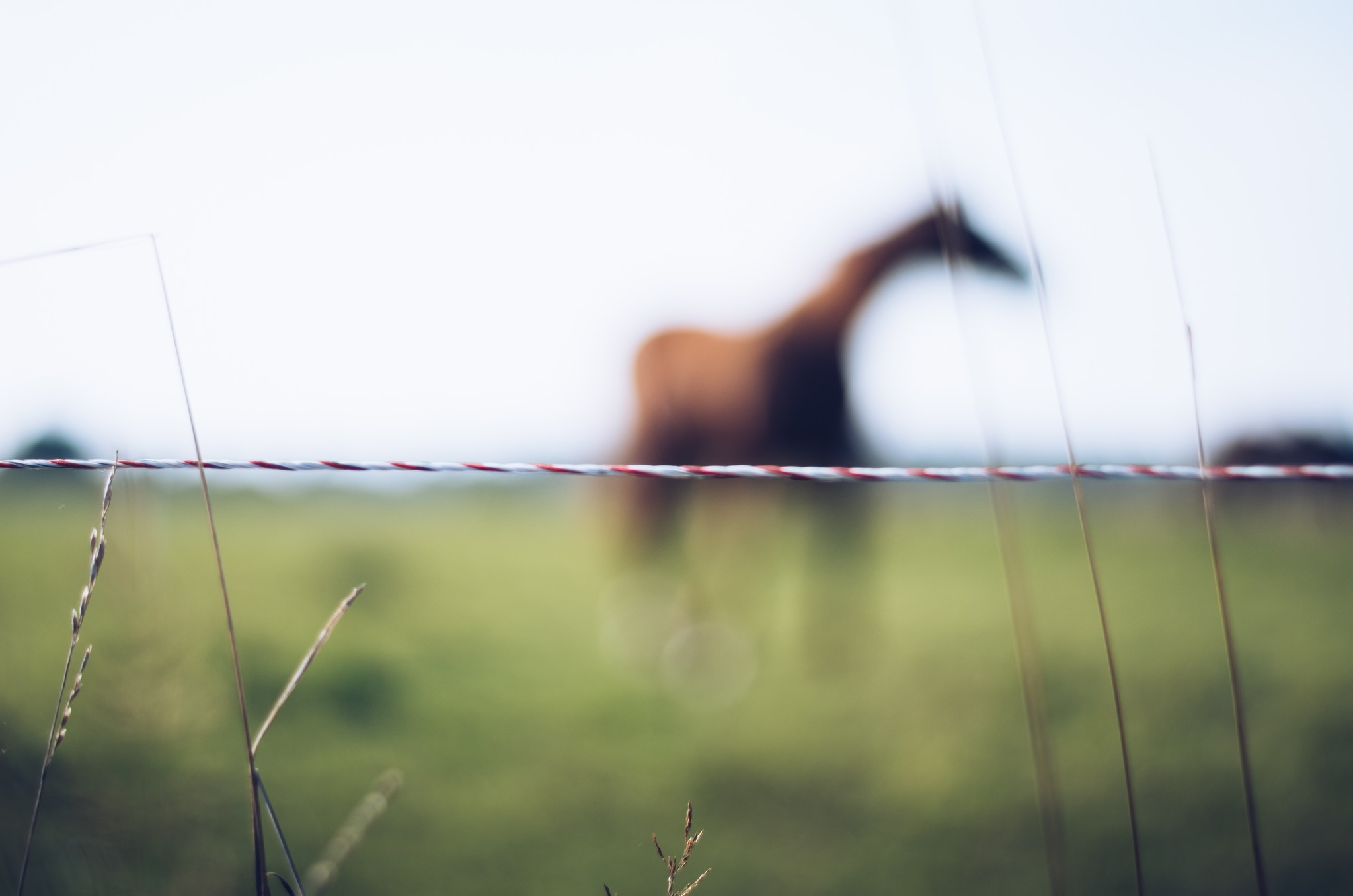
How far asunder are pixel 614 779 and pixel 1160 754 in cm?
184

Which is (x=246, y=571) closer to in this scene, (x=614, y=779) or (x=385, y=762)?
(x=385, y=762)

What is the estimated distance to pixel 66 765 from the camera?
5.61 ft

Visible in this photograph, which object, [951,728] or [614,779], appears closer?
[614,779]

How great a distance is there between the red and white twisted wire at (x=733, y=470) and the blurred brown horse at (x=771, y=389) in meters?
2.93

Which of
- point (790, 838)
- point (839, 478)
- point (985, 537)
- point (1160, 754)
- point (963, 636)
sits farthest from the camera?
point (985, 537)

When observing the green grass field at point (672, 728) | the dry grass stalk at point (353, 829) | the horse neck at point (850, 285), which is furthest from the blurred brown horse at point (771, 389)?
the dry grass stalk at point (353, 829)

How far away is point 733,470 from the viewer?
30.7 inches

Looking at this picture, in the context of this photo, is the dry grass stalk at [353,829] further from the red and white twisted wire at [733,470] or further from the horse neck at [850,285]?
the horse neck at [850,285]

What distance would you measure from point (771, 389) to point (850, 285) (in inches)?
27.7

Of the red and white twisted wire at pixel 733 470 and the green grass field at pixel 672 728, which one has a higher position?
the red and white twisted wire at pixel 733 470

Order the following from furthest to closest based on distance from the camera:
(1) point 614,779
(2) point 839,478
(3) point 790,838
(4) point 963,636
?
(4) point 963,636
(1) point 614,779
(3) point 790,838
(2) point 839,478

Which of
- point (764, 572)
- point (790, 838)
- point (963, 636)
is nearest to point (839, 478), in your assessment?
point (790, 838)

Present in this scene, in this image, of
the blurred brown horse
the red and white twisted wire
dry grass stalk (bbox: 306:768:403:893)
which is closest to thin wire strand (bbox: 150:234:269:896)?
the red and white twisted wire

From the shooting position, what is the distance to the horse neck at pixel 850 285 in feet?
11.6
